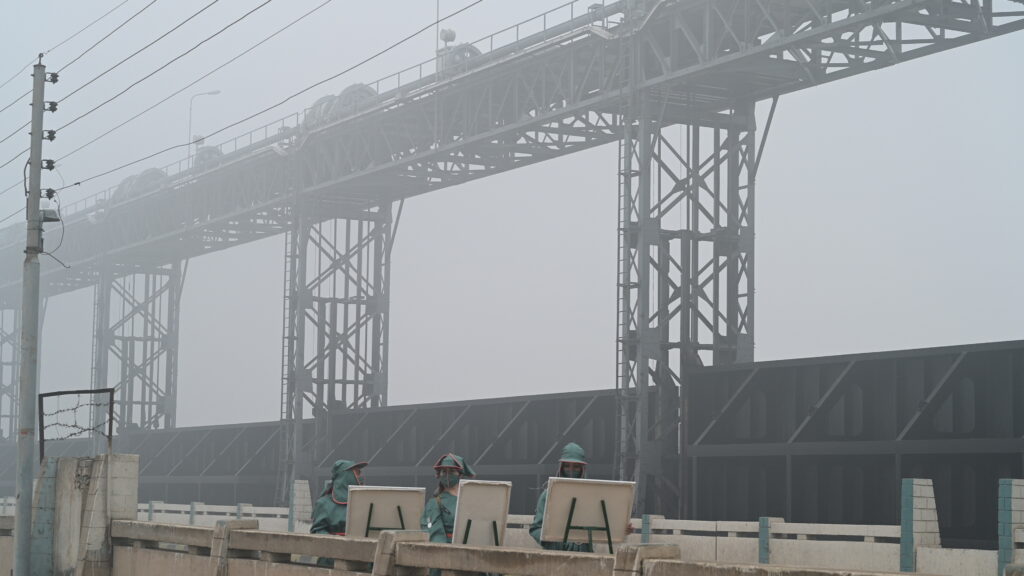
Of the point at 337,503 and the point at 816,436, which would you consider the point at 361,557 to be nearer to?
the point at 337,503

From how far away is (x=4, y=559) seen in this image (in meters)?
28.7

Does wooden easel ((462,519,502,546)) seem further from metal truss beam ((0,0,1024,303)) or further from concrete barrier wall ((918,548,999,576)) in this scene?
metal truss beam ((0,0,1024,303))

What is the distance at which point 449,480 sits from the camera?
1642 cm

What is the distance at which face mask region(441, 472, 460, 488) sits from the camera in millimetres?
16391

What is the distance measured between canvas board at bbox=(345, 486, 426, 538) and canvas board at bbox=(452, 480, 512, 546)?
223 cm

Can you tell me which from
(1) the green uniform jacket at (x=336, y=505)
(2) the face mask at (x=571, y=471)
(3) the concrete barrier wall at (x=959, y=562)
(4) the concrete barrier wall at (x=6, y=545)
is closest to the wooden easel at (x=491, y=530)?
(2) the face mask at (x=571, y=471)

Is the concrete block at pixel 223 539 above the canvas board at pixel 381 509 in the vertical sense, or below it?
below

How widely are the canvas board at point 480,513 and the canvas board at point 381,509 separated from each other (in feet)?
7.32

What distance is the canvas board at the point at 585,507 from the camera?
1374 cm

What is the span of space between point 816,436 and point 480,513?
18.7 m

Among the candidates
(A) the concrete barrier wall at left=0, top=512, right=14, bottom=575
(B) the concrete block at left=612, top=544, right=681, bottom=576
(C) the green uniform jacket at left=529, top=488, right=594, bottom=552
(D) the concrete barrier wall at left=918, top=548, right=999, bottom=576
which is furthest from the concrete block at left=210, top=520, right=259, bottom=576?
(A) the concrete barrier wall at left=0, top=512, right=14, bottom=575

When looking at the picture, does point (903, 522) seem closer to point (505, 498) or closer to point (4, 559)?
point (505, 498)

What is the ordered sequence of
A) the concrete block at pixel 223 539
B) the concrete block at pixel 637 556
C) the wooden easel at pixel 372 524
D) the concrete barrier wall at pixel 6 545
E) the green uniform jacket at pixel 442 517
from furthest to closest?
the concrete barrier wall at pixel 6 545 → the concrete block at pixel 223 539 → the wooden easel at pixel 372 524 → the green uniform jacket at pixel 442 517 → the concrete block at pixel 637 556

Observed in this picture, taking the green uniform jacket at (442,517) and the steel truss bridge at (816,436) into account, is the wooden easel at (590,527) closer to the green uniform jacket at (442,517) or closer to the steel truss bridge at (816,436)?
the green uniform jacket at (442,517)
